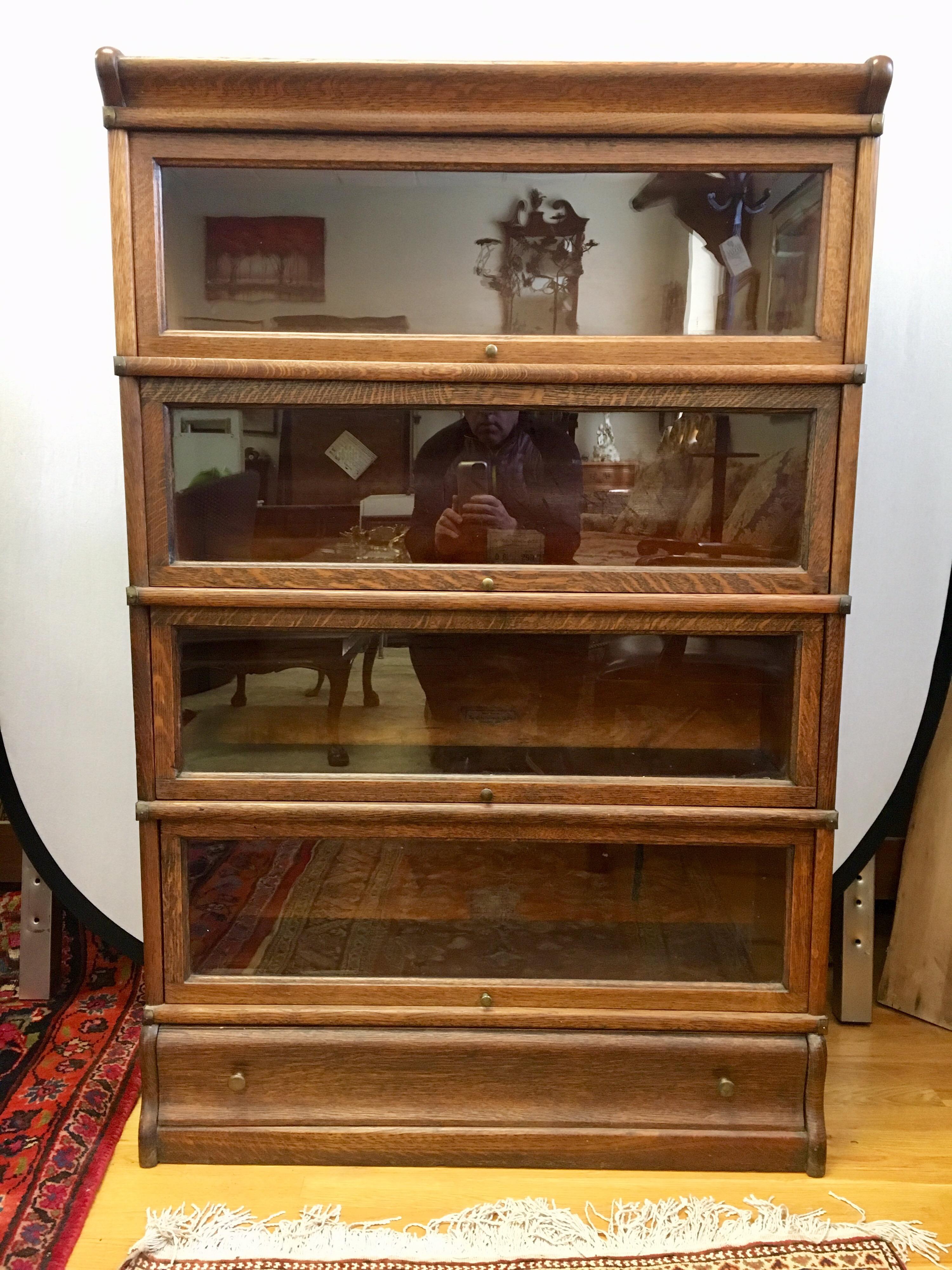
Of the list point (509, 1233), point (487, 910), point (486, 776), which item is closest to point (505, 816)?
point (486, 776)

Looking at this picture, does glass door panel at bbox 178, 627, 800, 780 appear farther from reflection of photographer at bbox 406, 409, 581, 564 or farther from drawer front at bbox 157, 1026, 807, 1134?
drawer front at bbox 157, 1026, 807, 1134

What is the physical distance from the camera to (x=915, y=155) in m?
1.51

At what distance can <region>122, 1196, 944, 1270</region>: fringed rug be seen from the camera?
45.9 inches

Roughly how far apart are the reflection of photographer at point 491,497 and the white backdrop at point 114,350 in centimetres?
64

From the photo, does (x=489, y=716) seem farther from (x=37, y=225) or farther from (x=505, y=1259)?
(x=37, y=225)

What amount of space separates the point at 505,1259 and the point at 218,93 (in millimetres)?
1472

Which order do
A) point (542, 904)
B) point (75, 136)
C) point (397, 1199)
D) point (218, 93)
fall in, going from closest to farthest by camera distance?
point (218, 93)
point (397, 1199)
point (542, 904)
point (75, 136)

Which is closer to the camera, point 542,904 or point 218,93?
point 218,93

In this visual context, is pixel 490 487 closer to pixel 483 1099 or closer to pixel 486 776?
pixel 486 776

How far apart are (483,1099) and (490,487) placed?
851mm

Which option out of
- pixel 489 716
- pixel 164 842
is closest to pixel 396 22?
pixel 489 716

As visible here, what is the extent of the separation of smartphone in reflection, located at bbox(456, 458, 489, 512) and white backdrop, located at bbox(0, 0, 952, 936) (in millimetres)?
679

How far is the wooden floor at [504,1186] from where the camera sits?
1.24m

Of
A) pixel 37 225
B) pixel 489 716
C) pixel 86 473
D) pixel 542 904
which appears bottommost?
pixel 542 904
